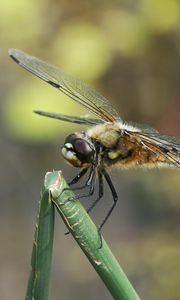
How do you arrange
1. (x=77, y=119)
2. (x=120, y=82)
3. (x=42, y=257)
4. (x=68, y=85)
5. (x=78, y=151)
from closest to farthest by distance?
1. (x=42, y=257)
2. (x=78, y=151)
3. (x=77, y=119)
4. (x=68, y=85)
5. (x=120, y=82)

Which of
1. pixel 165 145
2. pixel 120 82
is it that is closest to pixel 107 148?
pixel 165 145

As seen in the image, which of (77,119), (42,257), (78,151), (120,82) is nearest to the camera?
(42,257)

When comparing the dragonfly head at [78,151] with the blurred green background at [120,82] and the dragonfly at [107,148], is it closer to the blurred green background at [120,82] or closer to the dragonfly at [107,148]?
the dragonfly at [107,148]

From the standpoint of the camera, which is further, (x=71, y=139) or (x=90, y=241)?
(x=71, y=139)

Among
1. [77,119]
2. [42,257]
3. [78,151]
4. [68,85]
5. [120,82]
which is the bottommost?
[42,257]

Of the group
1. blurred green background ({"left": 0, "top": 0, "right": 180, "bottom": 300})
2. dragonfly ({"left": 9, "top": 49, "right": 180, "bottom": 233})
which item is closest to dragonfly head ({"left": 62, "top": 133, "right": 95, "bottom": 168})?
dragonfly ({"left": 9, "top": 49, "right": 180, "bottom": 233})

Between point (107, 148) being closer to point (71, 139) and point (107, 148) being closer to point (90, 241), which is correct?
point (71, 139)

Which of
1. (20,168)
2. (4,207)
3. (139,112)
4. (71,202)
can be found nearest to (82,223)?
(71,202)
